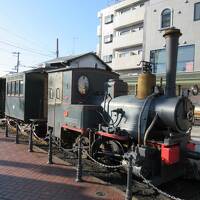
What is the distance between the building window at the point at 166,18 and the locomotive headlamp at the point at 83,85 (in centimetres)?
1897

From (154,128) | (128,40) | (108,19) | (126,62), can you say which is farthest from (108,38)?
(154,128)

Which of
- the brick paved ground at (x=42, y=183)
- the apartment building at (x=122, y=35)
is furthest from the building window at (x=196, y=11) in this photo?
the brick paved ground at (x=42, y=183)

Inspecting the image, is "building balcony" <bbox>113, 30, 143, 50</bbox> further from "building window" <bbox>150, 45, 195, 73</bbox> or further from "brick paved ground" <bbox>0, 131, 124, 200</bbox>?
"brick paved ground" <bbox>0, 131, 124, 200</bbox>

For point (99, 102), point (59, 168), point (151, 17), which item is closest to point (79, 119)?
point (99, 102)

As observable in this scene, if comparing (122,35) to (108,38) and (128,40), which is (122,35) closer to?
(128,40)

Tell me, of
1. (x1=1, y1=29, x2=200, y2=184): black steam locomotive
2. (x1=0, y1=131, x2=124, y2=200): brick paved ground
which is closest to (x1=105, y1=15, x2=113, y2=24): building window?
(x1=1, y1=29, x2=200, y2=184): black steam locomotive

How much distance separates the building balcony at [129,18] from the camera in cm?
3597

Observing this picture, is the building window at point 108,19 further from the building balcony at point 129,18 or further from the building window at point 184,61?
the building window at point 184,61

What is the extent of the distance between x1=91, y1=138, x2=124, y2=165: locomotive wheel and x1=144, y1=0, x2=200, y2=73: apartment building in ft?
48.6

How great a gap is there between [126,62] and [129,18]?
5722 millimetres

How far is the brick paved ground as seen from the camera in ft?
18.9

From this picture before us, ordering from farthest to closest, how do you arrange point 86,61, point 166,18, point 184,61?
point 86,61
point 166,18
point 184,61

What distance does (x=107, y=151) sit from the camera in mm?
7746

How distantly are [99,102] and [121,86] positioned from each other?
805 mm
